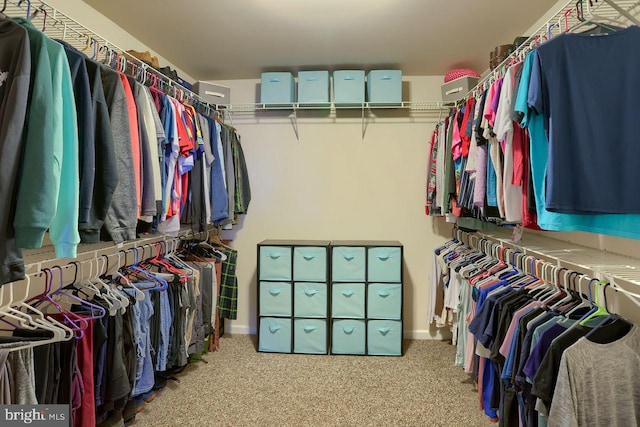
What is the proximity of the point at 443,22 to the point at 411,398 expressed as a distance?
8.23ft

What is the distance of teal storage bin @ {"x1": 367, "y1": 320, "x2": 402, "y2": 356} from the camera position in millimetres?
2898

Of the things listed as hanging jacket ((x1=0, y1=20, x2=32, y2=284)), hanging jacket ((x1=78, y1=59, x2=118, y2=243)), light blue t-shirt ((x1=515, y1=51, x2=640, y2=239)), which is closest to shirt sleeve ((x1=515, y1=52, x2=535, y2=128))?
light blue t-shirt ((x1=515, y1=51, x2=640, y2=239))

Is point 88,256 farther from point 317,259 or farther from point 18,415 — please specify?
point 317,259

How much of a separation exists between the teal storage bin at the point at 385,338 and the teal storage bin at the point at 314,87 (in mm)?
1946

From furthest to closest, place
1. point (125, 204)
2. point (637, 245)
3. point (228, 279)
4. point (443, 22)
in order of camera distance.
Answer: point (228, 279)
point (443, 22)
point (637, 245)
point (125, 204)

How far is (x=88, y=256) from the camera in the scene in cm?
191

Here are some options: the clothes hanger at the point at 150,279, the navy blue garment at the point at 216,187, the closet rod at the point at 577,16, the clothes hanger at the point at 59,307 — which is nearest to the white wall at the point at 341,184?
the navy blue garment at the point at 216,187

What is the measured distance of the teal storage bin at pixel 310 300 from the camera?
295cm

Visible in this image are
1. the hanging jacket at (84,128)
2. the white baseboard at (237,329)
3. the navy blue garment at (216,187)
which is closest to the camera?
the hanging jacket at (84,128)

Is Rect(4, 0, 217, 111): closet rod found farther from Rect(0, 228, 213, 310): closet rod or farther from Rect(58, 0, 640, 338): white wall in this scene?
Rect(0, 228, 213, 310): closet rod

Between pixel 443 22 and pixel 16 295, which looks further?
pixel 443 22

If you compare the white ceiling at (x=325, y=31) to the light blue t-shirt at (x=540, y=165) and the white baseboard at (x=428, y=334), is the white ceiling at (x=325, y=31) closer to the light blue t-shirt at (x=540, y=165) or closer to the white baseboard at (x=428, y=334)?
the light blue t-shirt at (x=540, y=165)

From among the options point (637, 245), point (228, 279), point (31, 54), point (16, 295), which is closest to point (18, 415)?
point (16, 295)
